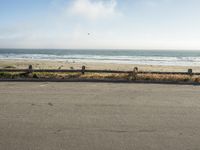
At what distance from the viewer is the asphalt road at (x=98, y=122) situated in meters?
5.51

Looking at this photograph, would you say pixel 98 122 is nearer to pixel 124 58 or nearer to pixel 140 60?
pixel 140 60

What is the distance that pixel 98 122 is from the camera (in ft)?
23.1

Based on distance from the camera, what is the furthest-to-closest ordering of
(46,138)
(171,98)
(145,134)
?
1. (171,98)
2. (145,134)
3. (46,138)

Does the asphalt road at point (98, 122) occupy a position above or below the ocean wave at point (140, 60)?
below

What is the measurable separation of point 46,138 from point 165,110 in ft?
13.2

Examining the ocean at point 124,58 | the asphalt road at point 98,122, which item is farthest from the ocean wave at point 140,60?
the asphalt road at point 98,122

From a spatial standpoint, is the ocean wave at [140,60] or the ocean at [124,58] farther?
Result: the ocean at [124,58]

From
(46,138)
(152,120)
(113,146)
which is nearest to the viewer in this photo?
(113,146)

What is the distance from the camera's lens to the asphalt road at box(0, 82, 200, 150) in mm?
5508

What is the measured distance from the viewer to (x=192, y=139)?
19.0 ft

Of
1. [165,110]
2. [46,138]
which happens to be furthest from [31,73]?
[46,138]

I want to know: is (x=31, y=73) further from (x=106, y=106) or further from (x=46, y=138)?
(x=46, y=138)

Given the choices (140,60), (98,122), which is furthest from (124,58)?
(98,122)

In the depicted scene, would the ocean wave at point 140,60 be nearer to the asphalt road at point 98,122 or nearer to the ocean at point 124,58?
the ocean at point 124,58
